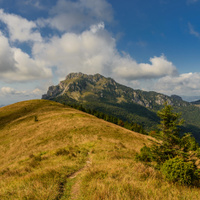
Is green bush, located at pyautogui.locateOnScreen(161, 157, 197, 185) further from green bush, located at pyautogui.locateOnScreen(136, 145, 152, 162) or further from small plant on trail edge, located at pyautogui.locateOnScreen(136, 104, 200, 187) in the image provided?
green bush, located at pyautogui.locateOnScreen(136, 145, 152, 162)

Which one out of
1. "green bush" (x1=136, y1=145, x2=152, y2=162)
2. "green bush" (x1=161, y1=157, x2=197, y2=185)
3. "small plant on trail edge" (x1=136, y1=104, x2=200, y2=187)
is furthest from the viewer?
"green bush" (x1=136, y1=145, x2=152, y2=162)

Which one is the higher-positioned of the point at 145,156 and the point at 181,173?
the point at 181,173

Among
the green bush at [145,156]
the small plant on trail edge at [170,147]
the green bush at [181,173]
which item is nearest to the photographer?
the green bush at [181,173]

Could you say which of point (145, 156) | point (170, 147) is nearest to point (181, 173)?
point (170, 147)

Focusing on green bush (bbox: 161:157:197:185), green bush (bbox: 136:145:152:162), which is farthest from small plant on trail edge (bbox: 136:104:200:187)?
green bush (bbox: 161:157:197:185)

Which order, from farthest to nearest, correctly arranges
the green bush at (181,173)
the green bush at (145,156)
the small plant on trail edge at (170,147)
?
the green bush at (145,156) < the small plant on trail edge at (170,147) < the green bush at (181,173)

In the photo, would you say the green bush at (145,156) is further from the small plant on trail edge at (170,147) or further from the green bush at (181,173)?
the green bush at (181,173)

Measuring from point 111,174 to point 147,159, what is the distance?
6.56 metres

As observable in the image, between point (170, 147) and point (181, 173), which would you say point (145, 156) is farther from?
point (181, 173)

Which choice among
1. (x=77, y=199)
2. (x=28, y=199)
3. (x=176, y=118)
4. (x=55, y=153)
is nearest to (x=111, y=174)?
(x=77, y=199)

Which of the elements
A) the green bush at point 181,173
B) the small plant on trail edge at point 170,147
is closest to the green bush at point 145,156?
the small plant on trail edge at point 170,147

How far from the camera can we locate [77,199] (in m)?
5.26

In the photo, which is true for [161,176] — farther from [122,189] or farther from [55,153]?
[55,153]

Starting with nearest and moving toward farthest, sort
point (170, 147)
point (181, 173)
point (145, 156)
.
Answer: point (181, 173) → point (170, 147) → point (145, 156)
